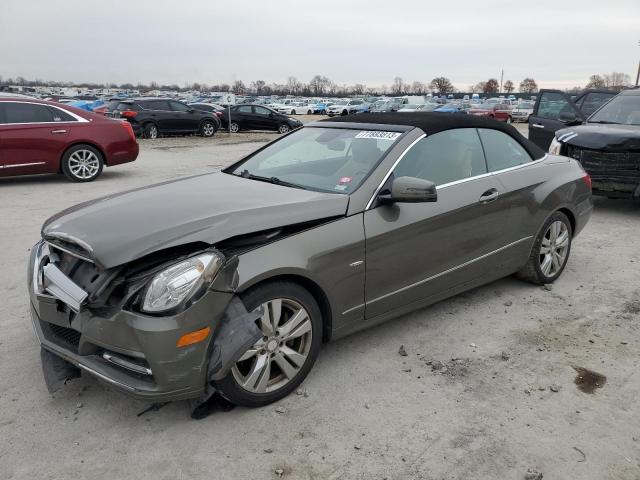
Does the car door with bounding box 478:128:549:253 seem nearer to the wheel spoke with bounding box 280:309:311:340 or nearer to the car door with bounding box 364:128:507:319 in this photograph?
the car door with bounding box 364:128:507:319

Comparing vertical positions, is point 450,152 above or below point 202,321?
above

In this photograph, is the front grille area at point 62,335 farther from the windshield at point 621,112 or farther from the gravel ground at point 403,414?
the windshield at point 621,112

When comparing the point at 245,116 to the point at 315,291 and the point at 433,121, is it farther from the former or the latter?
the point at 315,291

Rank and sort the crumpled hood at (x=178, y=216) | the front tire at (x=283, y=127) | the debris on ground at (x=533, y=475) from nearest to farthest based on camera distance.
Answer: the debris on ground at (x=533, y=475) < the crumpled hood at (x=178, y=216) < the front tire at (x=283, y=127)

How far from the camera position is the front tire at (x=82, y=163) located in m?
9.97

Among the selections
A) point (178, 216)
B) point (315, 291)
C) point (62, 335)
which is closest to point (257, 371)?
point (315, 291)

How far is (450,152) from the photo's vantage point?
413 centimetres

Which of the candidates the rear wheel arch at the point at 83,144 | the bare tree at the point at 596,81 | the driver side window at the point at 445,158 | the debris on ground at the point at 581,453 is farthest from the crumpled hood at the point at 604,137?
the bare tree at the point at 596,81

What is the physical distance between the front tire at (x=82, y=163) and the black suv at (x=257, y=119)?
48.6 feet

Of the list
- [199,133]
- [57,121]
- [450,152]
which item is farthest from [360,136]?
[199,133]

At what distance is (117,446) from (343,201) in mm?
1836

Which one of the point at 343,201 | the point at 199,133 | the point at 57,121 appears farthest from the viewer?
the point at 199,133

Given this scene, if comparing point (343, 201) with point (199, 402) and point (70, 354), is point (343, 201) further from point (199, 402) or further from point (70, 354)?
point (70, 354)

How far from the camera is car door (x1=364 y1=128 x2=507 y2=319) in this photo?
11.5 feet
